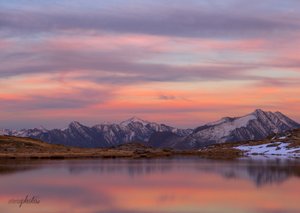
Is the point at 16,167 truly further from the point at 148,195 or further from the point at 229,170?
the point at 148,195

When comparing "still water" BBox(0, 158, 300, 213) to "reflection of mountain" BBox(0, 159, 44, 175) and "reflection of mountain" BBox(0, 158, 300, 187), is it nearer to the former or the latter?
"reflection of mountain" BBox(0, 158, 300, 187)

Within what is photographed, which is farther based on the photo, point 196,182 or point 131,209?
point 196,182

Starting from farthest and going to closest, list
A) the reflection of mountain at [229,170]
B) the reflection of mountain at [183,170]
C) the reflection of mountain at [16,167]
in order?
the reflection of mountain at [16,167] < the reflection of mountain at [183,170] < the reflection of mountain at [229,170]

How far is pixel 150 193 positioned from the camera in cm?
5438

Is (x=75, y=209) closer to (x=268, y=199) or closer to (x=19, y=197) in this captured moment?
(x=19, y=197)

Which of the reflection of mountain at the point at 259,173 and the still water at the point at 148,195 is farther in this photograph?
the reflection of mountain at the point at 259,173

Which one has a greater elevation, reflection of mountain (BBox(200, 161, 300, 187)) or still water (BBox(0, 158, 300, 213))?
reflection of mountain (BBox(200, 161, 300, 187))

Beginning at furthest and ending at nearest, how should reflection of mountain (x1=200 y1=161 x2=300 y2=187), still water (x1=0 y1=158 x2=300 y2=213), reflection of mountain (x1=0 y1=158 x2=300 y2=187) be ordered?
reflection of mountain (x1=0 y1=158 x2=300 y2=187), reflection of mountain (x1=200 y1=161 x2=300 y2=187), still water (x1=0 y1=158 x2=300 y2=213)

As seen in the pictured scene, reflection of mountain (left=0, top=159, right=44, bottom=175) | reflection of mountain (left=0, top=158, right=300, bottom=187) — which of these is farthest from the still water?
reflection of mountain (left=0, top=159, right=44, bottom=175)

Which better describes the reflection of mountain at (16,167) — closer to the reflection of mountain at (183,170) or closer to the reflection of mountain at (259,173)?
the reflection of mountain at (183,170)

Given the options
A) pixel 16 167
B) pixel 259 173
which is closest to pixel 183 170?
pixel 259 173

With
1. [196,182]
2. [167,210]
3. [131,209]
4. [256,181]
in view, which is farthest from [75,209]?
[256,181]

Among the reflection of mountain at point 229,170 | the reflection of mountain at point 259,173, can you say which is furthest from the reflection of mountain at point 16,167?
the reflection of mountain at point 259,173

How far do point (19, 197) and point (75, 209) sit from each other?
1017 cm
